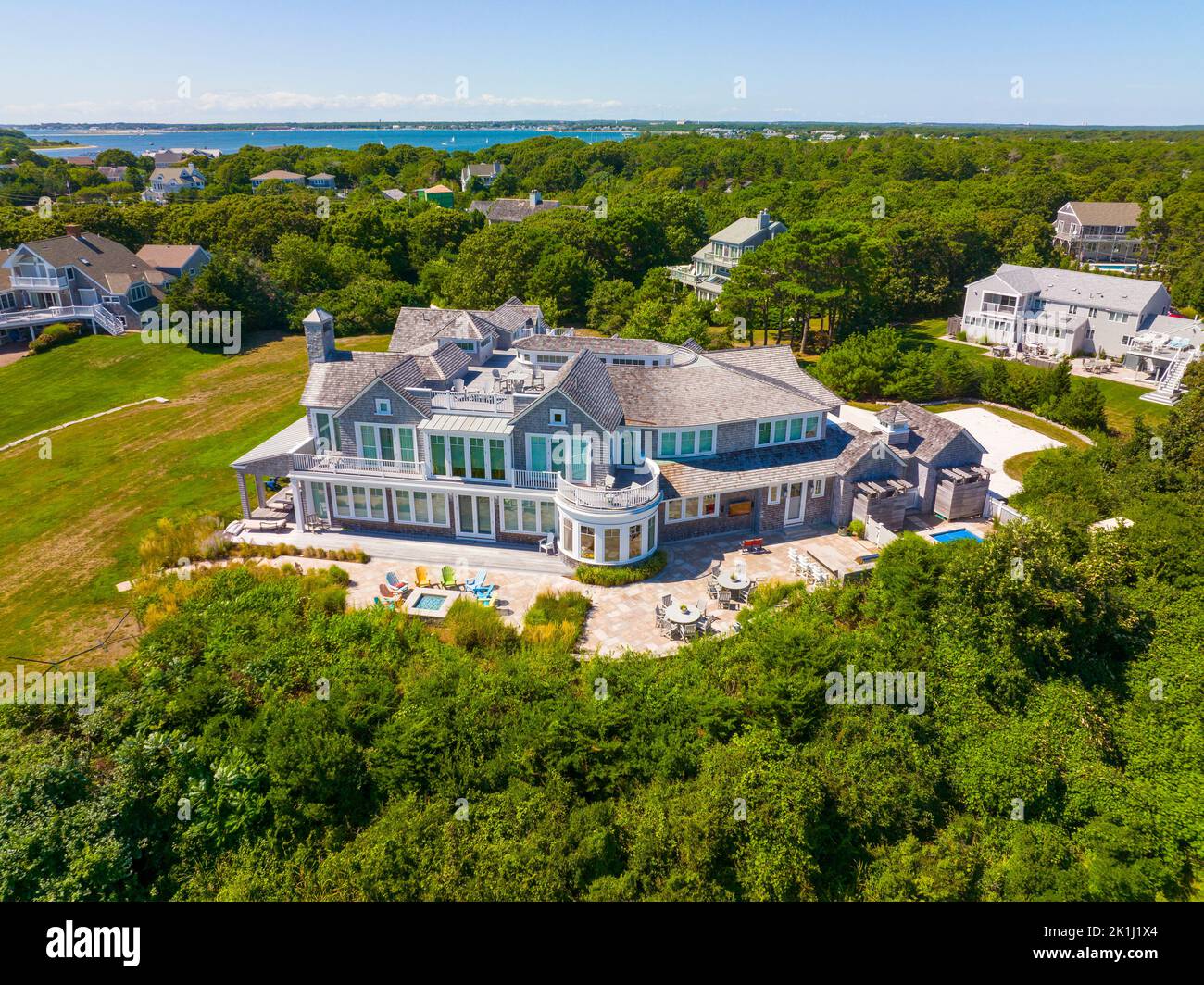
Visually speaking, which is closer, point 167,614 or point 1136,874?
point 1136,874

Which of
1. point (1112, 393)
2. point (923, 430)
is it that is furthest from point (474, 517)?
point (1112, 393)

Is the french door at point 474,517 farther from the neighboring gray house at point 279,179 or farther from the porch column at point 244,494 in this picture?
the neighboring gray house at point 279,179

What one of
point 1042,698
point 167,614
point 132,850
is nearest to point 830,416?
point 1042,698

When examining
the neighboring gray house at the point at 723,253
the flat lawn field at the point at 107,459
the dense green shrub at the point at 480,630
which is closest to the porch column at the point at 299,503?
the flat lawn field at the point at 107,459

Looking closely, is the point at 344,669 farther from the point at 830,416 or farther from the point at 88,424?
the point at 88,424

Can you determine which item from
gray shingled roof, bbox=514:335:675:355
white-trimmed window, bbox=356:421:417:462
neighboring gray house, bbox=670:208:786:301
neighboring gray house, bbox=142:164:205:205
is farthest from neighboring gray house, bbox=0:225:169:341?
neighboring gray house, bbox=142:164:205:205

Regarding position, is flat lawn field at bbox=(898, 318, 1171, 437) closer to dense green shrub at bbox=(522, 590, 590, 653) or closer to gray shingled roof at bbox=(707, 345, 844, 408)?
gray shingled roof at bbox=(707, 345, 844, 408)
